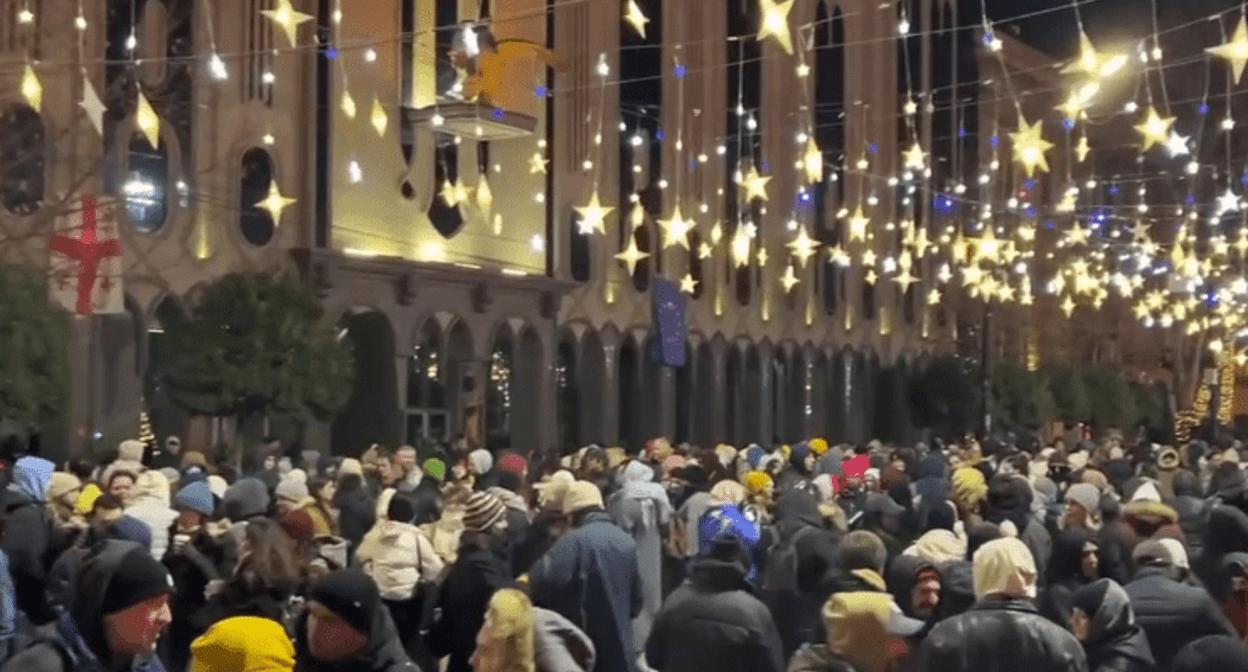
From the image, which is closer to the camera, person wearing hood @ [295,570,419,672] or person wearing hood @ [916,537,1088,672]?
person wearing hood @ [295,570,419,672]

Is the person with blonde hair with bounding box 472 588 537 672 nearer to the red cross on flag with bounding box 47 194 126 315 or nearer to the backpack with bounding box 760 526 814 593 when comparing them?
the backpack with bounding box 760 526 814 593

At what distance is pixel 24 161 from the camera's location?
920 inches

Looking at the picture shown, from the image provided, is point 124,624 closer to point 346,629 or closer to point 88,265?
point 346,629

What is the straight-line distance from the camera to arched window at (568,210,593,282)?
1438 inches

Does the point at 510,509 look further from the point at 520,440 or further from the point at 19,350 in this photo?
the point at 520,440

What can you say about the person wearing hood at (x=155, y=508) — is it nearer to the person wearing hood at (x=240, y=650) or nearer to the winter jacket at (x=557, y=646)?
the winter jacket at (x=557, y=646)

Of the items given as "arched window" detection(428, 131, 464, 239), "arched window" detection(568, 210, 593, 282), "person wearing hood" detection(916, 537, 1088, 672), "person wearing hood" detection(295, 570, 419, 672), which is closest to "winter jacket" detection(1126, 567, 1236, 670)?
"person wearing hood" detection(916, 537, 1088, 672)

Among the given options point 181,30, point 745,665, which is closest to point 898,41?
point 181,30

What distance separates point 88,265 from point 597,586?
1530 cm

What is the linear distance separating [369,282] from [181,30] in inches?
227

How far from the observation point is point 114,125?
24953 mm

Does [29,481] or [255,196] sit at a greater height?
[255,196]

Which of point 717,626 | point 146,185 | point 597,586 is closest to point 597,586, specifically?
point 597,586

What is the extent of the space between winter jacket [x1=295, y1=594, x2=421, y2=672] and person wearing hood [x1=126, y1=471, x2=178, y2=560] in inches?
167
